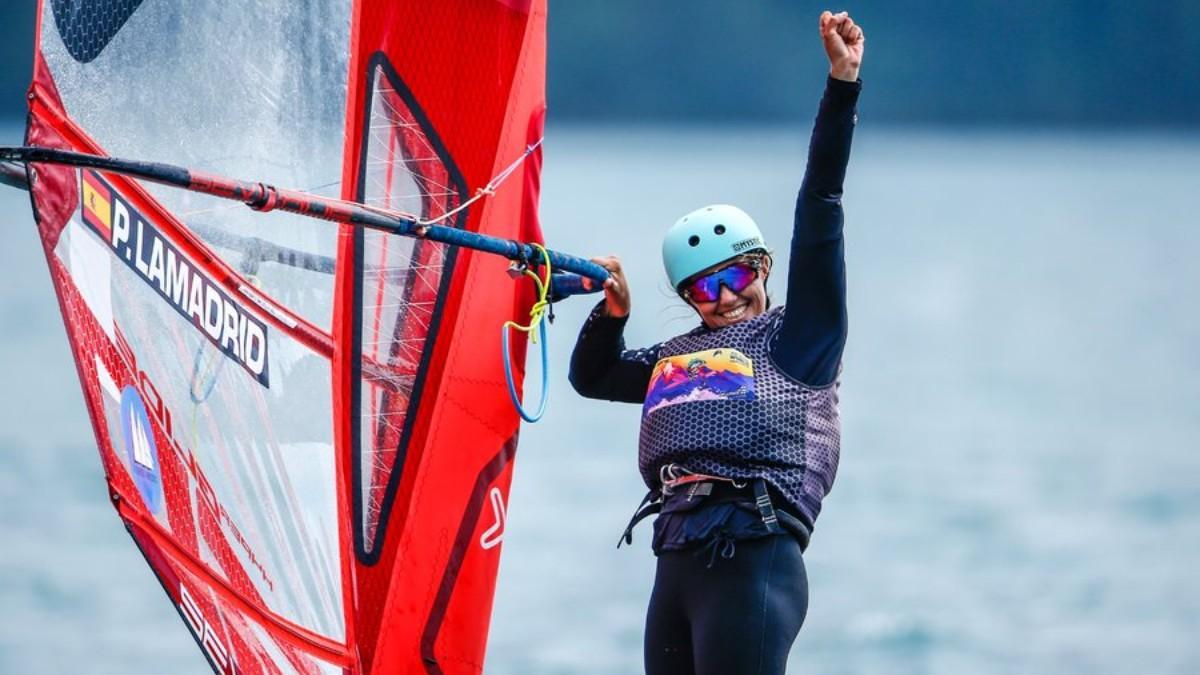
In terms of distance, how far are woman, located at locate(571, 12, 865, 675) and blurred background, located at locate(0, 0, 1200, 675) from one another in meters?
0.81

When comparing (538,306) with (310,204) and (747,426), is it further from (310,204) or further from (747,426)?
(310,204)

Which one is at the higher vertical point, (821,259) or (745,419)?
(821,259)

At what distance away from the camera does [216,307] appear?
2.94 meters

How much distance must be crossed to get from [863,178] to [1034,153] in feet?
5.26

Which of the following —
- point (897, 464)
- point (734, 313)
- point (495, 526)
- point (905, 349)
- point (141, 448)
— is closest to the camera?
point (734, 313)

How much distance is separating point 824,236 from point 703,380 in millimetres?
281

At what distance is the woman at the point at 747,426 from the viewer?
2.62 m

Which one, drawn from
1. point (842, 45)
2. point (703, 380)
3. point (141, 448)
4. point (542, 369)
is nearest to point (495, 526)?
point (542, 369)

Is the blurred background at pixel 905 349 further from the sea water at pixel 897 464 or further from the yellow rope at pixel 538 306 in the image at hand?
the yellow rope at pixel 538 306

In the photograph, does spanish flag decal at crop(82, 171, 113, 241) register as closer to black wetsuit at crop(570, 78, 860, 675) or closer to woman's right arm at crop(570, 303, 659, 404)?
woman's right arm at crop(570, 303, 659, 404)

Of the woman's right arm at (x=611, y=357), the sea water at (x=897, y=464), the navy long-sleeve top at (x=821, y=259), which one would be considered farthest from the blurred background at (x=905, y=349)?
the navy long-sleeve top at (x=821, y=259)

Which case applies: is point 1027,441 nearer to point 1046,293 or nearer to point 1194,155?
point 1046,293

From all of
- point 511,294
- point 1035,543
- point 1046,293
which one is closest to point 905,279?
point 1046,293

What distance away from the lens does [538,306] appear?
2.93m
